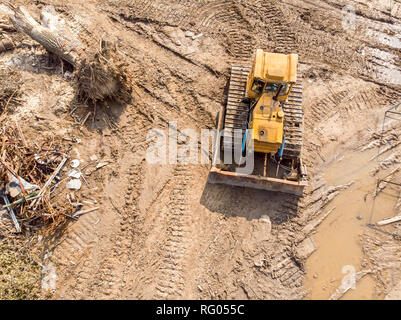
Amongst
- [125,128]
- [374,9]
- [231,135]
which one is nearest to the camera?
[231,135]

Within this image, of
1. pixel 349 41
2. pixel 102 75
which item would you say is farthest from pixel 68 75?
pixel 349 41

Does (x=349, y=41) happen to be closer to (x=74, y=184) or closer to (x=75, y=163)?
(x=75, y=163)

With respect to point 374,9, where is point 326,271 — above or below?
below

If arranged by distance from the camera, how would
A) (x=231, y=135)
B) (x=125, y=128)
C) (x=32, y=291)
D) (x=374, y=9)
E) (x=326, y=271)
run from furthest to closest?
1. (x=374, y=9)
2. (x=125, y=128)
3. (x=231, y=135)
4. (x=326, y=271)
5. (x=32, y=291)

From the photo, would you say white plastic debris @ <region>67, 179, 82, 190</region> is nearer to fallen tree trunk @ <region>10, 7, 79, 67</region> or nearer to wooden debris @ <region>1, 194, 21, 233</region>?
wooden debris @ <region>1, 194, 21, 233</region>

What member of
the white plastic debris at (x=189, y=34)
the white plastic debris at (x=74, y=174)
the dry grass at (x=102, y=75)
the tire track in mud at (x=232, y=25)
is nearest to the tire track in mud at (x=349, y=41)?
the tire track in mud at (x=232, y=25)

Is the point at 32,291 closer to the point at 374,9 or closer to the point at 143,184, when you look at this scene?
the point at 143,184

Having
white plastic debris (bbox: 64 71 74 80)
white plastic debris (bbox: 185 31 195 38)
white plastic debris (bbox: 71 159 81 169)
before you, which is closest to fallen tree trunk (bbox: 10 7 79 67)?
white plastic debris (bbox: 64 71 74 80)

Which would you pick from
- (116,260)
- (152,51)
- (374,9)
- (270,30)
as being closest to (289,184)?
(116,260)
